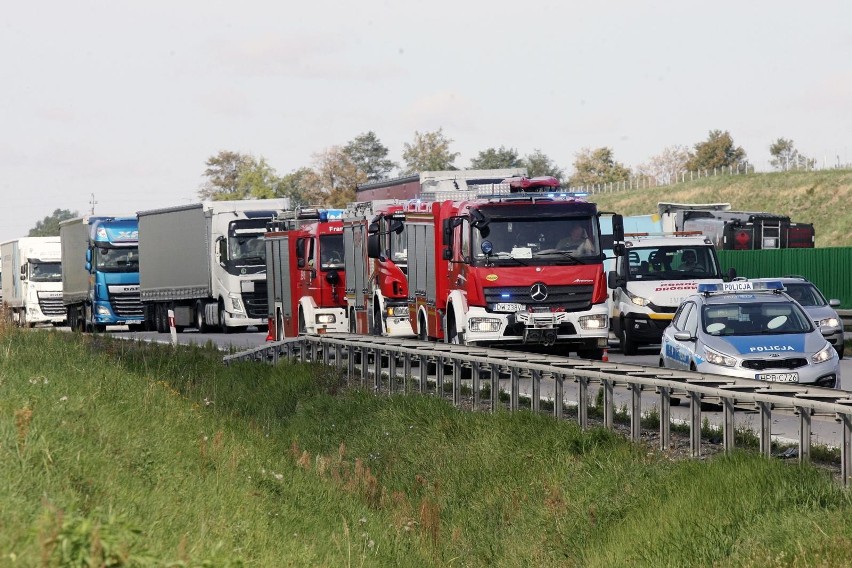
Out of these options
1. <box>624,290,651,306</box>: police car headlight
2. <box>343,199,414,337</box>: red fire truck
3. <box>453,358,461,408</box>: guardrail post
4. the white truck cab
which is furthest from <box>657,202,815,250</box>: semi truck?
<box>453,358,461,408</box>: guardrail post

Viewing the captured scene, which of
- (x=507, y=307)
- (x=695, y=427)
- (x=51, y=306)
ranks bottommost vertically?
(x=51, y=306)

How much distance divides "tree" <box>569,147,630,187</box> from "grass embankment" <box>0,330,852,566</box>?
5541 inches

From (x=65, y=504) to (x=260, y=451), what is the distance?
20.4 feet

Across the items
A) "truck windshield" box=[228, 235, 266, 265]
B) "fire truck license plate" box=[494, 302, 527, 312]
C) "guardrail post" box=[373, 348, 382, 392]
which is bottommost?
"guardrail post" box=[373, 348, 382, 392]

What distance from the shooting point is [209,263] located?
4434 centimetres

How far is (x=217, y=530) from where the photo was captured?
334 inches

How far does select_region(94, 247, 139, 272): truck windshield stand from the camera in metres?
51.1

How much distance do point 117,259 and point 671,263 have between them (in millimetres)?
25678

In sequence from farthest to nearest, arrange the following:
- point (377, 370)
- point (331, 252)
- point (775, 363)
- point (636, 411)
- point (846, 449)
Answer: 1. point (331, 252)
2. point (377, 370)
3. point (775, 363)
4. point (636, 411)
5. point (846, 449)

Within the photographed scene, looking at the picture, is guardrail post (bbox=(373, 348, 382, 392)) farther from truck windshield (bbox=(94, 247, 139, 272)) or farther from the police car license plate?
truck windshield (bbox=(94, 247, 139, 272))

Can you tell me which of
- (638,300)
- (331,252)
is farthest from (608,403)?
(331,252)

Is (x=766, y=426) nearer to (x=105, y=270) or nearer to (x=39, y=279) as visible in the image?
(x=105, y=270)

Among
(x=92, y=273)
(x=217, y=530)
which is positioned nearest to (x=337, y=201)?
(x=92, y=273)

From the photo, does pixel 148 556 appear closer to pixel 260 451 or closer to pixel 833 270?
pixel 260 451
